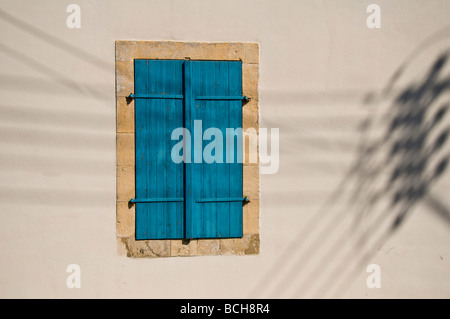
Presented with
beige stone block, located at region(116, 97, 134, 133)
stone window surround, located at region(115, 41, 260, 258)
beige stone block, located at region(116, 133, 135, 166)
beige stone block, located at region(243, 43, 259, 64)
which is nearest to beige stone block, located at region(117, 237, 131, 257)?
stone window surround, located at region(115, 41, 260, 258)

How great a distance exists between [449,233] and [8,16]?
5.05 m

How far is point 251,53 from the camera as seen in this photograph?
12.6 feet

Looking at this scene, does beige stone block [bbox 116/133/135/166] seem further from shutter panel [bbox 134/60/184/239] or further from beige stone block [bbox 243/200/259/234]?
beige stone block [bbox 243/200/259/234]

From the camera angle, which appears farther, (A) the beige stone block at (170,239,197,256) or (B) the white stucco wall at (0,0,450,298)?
(A) the beige stone block at (170,239,197,256)

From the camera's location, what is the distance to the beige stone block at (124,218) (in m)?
3.78

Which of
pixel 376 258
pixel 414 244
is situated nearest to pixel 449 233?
pixel 414 244

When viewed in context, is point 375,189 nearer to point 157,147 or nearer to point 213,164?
point 213,164

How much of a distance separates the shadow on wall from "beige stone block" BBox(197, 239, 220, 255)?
0.59 m

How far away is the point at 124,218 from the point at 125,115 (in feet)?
3.39

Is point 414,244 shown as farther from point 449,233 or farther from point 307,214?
point 307,214

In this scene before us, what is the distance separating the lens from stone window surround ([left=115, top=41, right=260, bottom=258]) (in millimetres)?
3752

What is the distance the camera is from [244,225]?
12.8 feet

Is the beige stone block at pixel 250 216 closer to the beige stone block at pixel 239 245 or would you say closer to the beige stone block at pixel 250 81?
the beige stone block at pixel 239 245

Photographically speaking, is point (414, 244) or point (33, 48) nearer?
point (33, 48)
